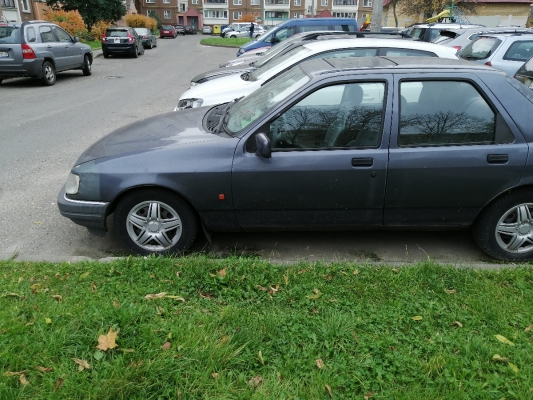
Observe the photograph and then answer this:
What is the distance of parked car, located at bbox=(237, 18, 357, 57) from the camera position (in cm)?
1627

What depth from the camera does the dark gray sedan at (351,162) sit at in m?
3.86

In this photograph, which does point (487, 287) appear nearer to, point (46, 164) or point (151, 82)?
point (46, 164)

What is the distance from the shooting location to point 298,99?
3.89 meters

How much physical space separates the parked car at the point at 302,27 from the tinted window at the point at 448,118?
13216 millimetres

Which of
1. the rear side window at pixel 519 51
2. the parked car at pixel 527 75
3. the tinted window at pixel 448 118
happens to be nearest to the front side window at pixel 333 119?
the tinted window at pixel 448 118

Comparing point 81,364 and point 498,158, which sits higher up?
point 498,158

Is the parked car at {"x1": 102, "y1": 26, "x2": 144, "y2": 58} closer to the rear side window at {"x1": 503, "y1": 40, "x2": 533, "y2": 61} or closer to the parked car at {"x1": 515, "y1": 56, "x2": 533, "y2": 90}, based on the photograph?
the rear side window at {"x1": 503, "y1": 40, "x2": 533, "y2": 61}

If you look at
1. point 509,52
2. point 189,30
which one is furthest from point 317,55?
point 189,30

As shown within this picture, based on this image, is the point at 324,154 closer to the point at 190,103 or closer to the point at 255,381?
the point at 255,381

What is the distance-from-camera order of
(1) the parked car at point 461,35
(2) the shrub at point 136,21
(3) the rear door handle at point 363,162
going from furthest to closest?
(2) the shrub at point 136,21, (1) the parked car at point 461,35, (3) the rear door handle at point 363,162

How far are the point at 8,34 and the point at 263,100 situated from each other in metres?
Answer: 11.8

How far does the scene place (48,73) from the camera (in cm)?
1395

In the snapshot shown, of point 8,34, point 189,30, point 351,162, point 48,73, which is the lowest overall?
point 189,30

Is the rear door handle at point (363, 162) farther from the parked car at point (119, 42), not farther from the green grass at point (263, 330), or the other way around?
the parked car at point (119, 42)
